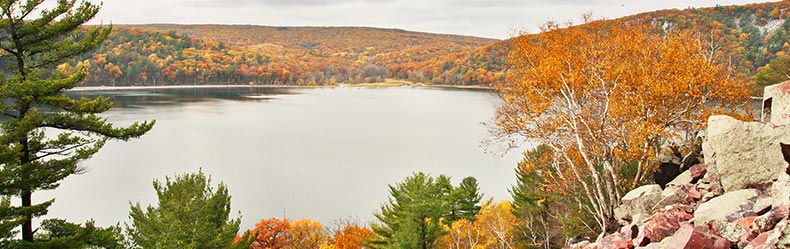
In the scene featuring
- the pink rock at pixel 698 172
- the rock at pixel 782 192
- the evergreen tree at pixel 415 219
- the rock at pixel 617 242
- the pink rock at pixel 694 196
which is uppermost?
the rock at pixel 782 192

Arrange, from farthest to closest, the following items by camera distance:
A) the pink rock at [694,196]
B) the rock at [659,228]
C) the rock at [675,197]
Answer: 1. the rock at [675,197]
2. the pink rock at [694,196]
3. the rock at [659,228]

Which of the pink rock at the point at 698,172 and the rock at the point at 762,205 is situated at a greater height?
the rock at the point at 762,205

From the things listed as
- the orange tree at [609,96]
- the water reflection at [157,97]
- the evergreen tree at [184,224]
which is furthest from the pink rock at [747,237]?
the water reflection at [157,97]

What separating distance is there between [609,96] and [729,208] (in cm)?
636

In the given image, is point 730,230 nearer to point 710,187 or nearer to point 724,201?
point 724,201

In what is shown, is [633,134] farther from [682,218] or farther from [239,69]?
[239,69]

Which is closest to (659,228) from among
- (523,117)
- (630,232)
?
(630,232)

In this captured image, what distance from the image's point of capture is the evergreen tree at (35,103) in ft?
34.8

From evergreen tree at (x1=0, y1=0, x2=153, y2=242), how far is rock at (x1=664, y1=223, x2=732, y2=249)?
36.7 feet

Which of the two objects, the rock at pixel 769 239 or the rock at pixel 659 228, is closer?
the rock at pixel 769 239

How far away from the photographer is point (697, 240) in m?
7.73

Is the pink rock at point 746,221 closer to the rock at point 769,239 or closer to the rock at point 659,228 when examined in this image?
the rock at point 769,239

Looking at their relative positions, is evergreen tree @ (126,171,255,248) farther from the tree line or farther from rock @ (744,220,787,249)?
rock @ (744,220,787,249)

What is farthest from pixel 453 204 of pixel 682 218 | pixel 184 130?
pixel 184 130
